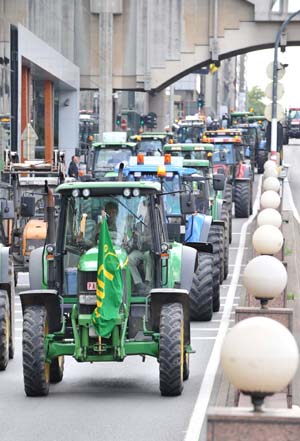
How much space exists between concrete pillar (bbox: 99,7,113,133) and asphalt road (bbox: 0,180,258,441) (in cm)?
5893

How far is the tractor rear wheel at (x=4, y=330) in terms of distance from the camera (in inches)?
672

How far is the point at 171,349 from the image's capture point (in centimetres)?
1493

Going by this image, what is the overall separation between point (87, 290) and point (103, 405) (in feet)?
3.61

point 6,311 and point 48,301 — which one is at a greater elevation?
point 48,301

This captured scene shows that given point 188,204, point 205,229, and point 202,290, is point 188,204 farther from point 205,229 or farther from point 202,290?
point 205,229

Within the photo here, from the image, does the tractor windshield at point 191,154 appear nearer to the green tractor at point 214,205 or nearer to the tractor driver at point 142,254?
the green tractor at point 214,205

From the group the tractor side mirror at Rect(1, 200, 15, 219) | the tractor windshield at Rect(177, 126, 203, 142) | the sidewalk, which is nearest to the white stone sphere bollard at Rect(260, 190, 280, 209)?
the sidewalk

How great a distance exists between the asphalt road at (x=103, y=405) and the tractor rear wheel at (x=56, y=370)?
0.12 metres

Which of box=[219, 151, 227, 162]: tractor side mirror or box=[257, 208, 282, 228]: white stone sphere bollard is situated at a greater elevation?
box=[257, 208, 282, 228]: white stone sphere bollard

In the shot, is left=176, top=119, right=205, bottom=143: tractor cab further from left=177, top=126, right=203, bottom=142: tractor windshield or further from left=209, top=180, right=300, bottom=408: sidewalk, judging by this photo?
left=209, top=180, right=300, bottom=408: sidewalk

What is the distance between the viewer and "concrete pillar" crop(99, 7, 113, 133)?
7719 centimetres

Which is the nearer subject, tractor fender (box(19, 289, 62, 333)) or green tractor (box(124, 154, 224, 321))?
tractor fender (box(19, 289, 62, 333))

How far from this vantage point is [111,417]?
14.2 m

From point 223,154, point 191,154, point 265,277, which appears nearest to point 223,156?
point 223,154
